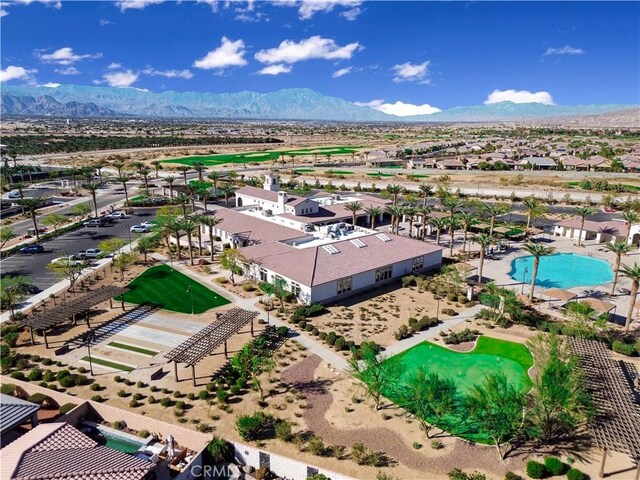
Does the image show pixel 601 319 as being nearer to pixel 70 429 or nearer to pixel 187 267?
pixel 70 429

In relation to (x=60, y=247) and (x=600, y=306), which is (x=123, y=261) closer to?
(x=60, y=247)

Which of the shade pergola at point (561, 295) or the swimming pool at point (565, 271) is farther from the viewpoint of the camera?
the swimming pool at point (565, 271)

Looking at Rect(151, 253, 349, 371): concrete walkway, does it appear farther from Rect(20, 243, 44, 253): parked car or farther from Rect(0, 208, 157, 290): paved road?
Rect(20, 243, 44, 253): parked car

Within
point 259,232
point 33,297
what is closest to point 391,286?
point 259,232

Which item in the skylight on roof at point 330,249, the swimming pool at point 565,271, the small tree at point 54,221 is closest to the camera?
the skylight on roof at point 330,249

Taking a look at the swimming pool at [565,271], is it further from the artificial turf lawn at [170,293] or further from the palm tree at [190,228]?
the palm tree at [190,228]

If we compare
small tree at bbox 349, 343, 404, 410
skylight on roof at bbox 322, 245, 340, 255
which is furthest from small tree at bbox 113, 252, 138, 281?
small tree at bbox 349, 343, 404, 410

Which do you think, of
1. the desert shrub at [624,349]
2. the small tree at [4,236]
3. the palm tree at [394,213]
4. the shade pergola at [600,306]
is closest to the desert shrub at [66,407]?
the desert shrub at [624,349]
